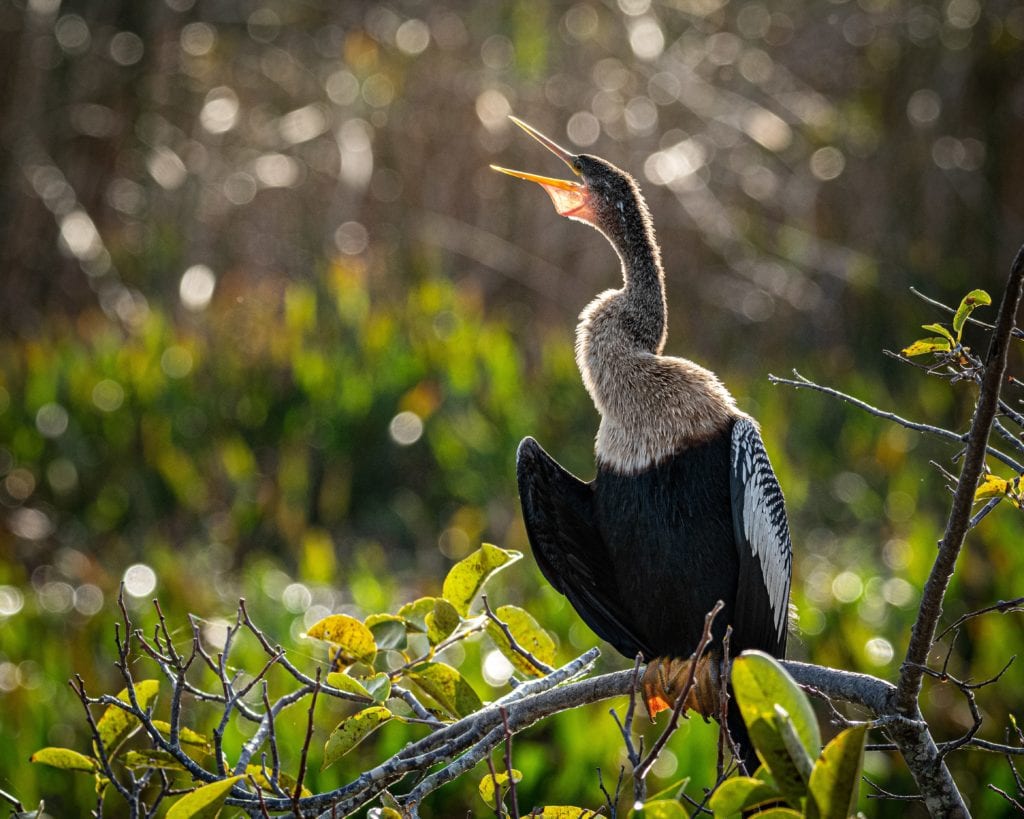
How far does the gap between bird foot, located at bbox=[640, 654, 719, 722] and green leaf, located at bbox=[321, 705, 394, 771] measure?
Answer: 73cm

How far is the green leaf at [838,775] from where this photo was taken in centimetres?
112

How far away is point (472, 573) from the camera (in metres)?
1.87

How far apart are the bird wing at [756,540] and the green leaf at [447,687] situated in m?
0.65

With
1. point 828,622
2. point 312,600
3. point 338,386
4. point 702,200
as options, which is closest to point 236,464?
point 338,386

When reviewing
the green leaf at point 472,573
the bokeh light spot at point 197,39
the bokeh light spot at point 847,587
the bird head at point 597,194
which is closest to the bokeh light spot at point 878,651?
the bokeh light spot at point 847,587

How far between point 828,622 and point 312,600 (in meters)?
1.73

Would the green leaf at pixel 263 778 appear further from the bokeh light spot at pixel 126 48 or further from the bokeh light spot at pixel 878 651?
the bokeh light spot at pixel 126 48

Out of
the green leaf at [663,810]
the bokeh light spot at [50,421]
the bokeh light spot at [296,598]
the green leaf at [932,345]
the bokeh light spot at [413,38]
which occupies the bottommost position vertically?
the bokeh light spot at [50,421]

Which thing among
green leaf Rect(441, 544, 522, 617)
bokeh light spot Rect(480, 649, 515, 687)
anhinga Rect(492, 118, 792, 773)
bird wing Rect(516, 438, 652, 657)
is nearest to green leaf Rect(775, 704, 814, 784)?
green leaf Rect(441, 544, 522, 617)

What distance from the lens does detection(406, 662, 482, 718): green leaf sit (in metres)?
1.82

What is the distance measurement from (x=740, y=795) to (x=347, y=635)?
2.33 feet

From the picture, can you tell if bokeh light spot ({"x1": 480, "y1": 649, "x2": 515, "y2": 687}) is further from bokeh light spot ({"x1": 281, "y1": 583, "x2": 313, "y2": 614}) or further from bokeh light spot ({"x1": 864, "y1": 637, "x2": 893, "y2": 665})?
bokeh light spot ({"x1": 864, "y1": 637, "x2": 893, "y2": 665})

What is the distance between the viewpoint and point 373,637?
1832 mm

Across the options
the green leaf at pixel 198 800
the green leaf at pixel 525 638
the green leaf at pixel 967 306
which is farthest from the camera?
the green leaf at pixel 525 638
